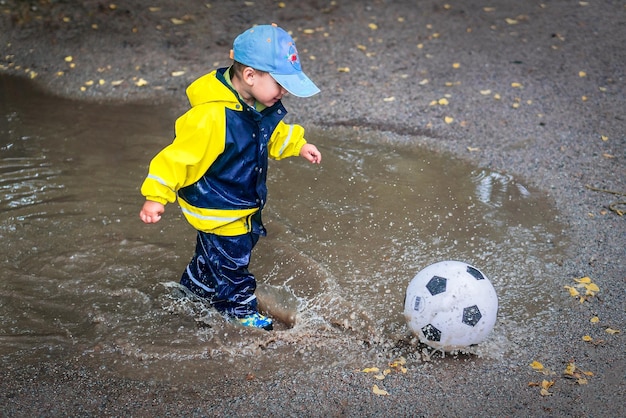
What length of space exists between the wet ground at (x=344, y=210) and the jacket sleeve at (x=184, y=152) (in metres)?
0.97

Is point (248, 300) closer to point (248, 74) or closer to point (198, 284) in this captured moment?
point (198, 284)

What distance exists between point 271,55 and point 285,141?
63 centimetres

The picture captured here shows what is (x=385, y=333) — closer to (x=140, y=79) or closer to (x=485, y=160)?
(x=485, y=160)

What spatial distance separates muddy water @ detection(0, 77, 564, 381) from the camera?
3.79 m

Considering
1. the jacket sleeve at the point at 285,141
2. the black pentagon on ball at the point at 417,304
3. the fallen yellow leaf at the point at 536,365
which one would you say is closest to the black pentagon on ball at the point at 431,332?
the black pentagon on ball at the point at 417,304

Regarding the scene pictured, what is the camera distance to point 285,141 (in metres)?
3.85

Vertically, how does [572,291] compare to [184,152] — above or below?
below

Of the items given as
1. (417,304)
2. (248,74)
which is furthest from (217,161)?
(417,304)

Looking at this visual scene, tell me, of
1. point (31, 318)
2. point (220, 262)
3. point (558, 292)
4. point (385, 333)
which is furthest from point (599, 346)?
point (31, 318)

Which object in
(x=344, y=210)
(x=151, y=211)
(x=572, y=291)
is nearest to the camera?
(x=151, y=211)

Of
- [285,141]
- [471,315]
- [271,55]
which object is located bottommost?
[471,315]

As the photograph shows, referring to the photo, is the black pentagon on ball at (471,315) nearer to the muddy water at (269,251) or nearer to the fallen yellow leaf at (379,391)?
the muddy water at (269,251)

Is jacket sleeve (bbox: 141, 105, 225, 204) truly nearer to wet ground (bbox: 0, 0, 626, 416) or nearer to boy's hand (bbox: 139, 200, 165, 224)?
boy's hand (bbox: 139, 200, 165, 224)

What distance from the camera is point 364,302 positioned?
13.9 ft
